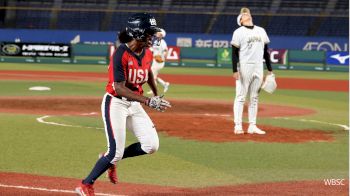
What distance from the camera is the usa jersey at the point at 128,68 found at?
27.8 feet

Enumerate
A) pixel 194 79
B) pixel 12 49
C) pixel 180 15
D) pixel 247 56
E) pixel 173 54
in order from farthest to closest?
pixel 180 15, pixel 173 54, pixel 12 49, pixel 194 79, pixel 247 56

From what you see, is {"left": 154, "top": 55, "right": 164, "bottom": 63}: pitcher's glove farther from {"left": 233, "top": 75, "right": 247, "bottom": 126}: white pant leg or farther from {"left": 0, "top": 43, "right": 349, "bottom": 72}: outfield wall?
{"left": 0, "top": 43, "right": 349, "bottom": 72}: outfield wall

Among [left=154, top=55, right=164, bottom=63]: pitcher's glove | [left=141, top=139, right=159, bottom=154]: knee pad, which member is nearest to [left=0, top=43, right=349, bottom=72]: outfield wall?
[left=154, top=55, right=164, bottom=63]: pitcher's glove

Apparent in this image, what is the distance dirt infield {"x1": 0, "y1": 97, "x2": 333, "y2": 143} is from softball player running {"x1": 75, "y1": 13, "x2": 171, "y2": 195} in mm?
5693

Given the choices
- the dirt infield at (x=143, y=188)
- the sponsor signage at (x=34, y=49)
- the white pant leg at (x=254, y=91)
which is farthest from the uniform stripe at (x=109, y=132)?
the sponsor signage at (x=34, y=49)

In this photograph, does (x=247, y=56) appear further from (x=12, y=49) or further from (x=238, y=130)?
(x=12, y=49)

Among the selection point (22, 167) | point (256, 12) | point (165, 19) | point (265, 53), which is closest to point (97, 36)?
point (165, 19)

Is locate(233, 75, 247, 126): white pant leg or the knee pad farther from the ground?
the knee pad

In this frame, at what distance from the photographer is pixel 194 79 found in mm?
34844

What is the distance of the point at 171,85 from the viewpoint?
101ft

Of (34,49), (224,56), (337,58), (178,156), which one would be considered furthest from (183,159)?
(337,58)

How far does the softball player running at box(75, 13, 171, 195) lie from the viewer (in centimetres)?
848

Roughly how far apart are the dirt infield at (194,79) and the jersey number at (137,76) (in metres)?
22.5

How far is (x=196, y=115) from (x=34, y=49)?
27898 mm
